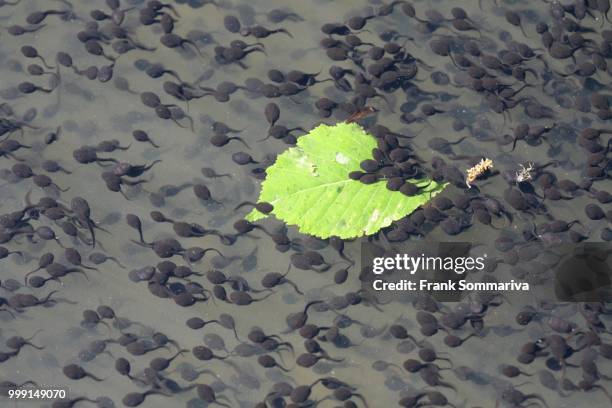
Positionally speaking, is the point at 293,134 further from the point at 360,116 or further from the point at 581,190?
the point at 581,190

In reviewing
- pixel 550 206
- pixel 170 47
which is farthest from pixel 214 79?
pixel 550 206

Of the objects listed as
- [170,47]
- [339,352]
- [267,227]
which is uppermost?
[170,47]

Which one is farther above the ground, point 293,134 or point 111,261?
point 293,134
